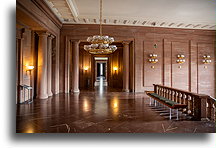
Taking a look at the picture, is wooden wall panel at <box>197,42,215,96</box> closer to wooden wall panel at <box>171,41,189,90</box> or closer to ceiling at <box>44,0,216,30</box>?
wooden wall panel at <box>171,41,189,90</box>

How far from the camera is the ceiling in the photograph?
23.9 ft

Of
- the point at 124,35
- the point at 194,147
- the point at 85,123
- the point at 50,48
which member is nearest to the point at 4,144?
the point at 85,123

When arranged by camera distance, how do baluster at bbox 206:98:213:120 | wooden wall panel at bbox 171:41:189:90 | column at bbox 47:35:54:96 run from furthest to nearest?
wooden wall panel at bbox 171:41:189:90 → column at bbox 47:35:54:96 → baluster at bbox 206:98:213:120

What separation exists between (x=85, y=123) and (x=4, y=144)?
6.09 ft

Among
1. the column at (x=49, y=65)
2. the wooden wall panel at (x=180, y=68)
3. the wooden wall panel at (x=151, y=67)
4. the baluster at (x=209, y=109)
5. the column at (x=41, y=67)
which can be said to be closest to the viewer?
the baluster at (x=209, y=109)

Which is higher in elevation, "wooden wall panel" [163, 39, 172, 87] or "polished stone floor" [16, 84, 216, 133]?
"wooden wall panel" [163, 39, 172, 87]

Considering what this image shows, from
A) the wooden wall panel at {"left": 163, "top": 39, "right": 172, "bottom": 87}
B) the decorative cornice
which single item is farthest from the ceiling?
the wooden wall panel at {"left": 163, "top": 39, "right": 172, "bottom": 87}

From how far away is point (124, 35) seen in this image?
1080 cm

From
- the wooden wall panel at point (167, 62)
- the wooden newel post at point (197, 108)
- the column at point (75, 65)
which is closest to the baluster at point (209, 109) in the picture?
the wooden newel post at point (197, 108)

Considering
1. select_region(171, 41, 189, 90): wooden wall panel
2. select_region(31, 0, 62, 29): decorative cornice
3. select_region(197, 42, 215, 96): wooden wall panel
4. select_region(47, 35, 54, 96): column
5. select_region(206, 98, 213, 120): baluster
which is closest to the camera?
select_region(206, 98, 213, 120): baluster

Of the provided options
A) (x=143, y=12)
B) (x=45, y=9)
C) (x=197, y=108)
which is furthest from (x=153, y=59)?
(x=45, y=9)

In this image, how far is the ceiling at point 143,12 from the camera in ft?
23.9

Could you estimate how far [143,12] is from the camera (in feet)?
28.1

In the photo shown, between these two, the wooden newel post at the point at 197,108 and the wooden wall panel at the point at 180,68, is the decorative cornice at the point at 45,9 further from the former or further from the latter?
the wooden wall panel at the point at 180,68
